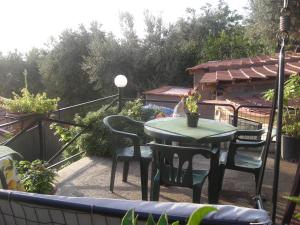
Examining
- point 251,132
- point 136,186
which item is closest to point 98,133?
point 136,186

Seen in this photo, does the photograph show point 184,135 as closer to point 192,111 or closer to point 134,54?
point 192,111

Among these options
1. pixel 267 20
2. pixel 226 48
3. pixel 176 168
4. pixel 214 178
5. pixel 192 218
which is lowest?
pixel 214 178

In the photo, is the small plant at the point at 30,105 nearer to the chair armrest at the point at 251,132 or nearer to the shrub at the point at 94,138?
the shrub at the point at 94,138

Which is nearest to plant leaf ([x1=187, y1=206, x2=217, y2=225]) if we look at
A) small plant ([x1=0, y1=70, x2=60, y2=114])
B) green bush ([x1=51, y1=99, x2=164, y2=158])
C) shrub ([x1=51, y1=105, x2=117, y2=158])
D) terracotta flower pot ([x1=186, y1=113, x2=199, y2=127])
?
terracotta flower pot ([x1=186, y1=113, x2=199, y2=127])

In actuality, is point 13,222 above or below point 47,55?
below

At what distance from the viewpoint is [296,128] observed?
15.4ft

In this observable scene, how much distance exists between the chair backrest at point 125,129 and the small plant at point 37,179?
0.76 m

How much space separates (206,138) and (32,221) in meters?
1.87

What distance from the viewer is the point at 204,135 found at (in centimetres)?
320

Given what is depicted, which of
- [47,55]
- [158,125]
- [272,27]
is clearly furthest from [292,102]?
[47,55]

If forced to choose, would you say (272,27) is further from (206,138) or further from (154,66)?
(154,66)

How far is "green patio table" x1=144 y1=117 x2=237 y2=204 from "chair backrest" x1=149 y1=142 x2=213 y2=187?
27 cm

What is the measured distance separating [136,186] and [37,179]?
1176 mm

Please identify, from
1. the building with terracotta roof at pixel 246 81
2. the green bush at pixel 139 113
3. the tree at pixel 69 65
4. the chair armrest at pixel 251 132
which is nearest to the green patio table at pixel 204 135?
the chair armrest at pixel 251 132
